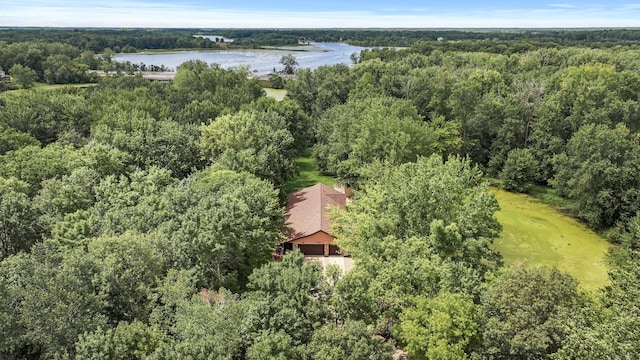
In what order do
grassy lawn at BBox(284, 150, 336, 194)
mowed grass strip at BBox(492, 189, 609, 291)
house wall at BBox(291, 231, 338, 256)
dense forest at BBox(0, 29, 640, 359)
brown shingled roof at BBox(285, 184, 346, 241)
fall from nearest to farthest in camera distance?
1. dense forest at BBox(0, 29, 640, 359)
2. mowed grass strip at BBox(492, 189, 609, 291)
3. house wall at BBox(291, 231, 338, 256)
4. brown shingled roof at BBox(285, 184, 346, 241)
5. grassy lawn at BBox(284, 150, 336, 194)

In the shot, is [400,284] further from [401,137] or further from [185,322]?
[401,137]

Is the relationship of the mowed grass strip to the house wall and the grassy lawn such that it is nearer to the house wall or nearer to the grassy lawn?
the house wall

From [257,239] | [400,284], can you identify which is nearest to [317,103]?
[257,239]

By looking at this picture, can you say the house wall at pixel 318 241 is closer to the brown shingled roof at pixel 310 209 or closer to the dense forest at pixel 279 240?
the brown shingled roof at pixel 310 209

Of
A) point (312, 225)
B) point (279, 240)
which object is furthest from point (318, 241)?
point (279, 240)

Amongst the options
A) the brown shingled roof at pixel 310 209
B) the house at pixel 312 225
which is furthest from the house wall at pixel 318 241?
the brown shingled roof at pixel 310 209

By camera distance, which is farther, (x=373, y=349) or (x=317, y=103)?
(x=317, y=103)

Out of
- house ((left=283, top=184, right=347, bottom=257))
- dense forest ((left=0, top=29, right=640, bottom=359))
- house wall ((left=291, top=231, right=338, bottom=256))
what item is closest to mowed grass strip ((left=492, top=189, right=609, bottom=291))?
dense forest ((left=0, top=29, right=640, bottom=359))
